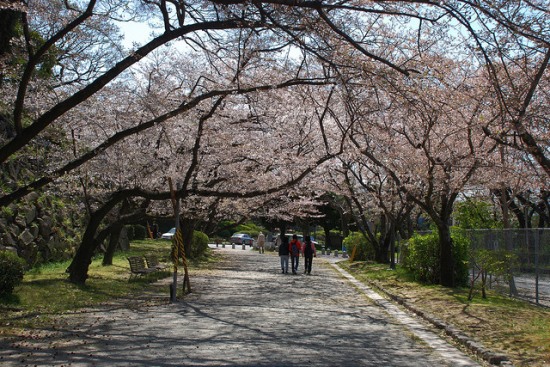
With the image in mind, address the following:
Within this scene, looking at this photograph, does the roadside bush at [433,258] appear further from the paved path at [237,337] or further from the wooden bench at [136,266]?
the wooden bench at [136,266]

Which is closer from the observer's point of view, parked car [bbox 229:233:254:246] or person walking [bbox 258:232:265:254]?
person walking [bbox 258:232:265:254]

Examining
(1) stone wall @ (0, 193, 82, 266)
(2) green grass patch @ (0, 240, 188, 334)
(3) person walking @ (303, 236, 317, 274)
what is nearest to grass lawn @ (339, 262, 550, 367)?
(3) person walking @ (303, 236, 317, 274)

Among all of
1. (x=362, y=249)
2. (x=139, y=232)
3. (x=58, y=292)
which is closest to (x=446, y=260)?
(x=58, y=292)

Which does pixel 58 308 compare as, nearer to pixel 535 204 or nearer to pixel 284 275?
pixel 284 275

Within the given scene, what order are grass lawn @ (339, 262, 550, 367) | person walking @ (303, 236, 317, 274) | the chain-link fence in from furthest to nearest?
1. person walking @ (303, 236, 317, 274)
2. the chain-link fence
3. grass lawn @ (339, 262, 550, 367)

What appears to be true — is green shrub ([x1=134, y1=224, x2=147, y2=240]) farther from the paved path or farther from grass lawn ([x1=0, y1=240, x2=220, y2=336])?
the paved path

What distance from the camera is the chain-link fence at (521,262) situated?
48.7 ft

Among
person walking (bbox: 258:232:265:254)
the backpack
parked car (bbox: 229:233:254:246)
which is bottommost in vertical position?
the backpack

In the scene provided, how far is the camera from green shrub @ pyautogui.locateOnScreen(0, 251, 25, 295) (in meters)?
11.9

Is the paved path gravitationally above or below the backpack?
below

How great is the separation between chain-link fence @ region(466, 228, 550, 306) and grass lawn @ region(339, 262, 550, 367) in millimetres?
569

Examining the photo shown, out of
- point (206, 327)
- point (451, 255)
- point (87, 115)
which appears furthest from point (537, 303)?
point (87, 115)

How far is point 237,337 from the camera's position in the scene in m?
9.70

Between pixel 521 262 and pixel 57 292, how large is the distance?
39.7ft
